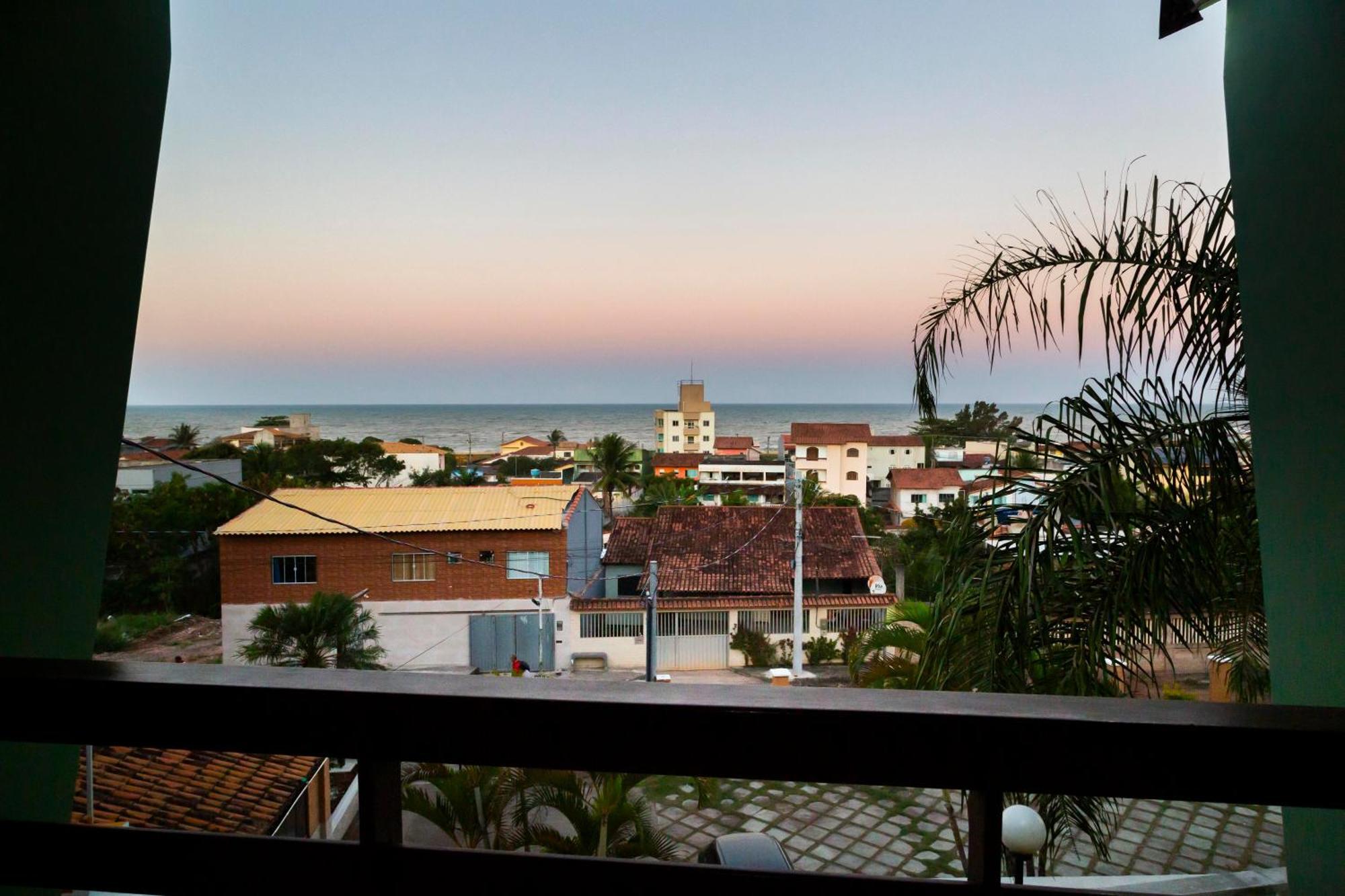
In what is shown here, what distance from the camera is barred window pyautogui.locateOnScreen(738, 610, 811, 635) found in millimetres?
6801

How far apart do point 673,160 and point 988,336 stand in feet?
18.1

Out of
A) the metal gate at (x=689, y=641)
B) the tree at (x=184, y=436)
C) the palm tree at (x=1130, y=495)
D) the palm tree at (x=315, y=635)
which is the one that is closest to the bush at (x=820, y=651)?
the metal gate at (x=689, y=641)

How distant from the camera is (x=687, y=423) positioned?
8406 mm

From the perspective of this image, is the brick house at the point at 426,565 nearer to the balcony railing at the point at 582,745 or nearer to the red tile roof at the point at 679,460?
the red tile roof at the point at 679,460

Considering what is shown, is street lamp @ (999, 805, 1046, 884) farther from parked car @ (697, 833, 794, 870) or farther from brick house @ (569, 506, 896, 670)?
brick house @ (569, 506, 896, 670)

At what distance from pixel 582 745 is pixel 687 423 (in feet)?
25.9

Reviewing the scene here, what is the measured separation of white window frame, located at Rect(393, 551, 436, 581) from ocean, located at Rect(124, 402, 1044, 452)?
1099mm

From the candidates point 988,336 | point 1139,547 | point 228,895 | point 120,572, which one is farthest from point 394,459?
point 228,895

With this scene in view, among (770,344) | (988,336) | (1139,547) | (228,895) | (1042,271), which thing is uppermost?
(770,344)

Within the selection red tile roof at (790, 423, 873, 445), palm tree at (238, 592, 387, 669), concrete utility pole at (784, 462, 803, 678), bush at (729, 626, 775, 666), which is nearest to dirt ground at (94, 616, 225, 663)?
palm tree at (238, 592, 387, 669)

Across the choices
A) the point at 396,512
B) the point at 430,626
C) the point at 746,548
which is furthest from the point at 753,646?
the point at 396,512

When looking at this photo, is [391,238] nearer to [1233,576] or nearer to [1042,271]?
[1042,271]

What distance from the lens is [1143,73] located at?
468 cm

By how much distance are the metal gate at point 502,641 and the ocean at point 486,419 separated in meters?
1.78
